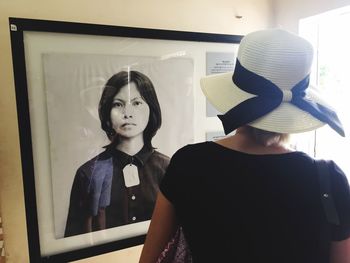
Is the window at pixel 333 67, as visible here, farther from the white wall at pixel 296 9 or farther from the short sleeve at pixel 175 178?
the short sleeve at pixel 175 178

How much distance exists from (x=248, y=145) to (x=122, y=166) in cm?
47

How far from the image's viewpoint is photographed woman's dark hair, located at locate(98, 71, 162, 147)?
2.80ft

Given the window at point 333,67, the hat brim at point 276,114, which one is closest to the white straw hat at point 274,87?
the hat brim at point 276,114

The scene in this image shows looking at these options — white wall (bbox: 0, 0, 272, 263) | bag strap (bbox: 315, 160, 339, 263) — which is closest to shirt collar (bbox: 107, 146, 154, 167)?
white wall (bbox: 0, 0, 272, 263)

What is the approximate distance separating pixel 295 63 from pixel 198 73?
1.64 ft

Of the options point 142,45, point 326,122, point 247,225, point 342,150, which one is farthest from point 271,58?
point 342,150

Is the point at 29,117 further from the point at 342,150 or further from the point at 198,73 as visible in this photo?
the point at 342,150

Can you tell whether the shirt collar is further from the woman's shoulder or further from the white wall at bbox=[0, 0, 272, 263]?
the white wall at bbox=[0, 0, 272, 263]

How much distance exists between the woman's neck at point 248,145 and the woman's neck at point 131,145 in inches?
15.9

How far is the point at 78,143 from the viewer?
832 millimetres

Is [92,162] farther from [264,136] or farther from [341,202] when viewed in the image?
[341,202]

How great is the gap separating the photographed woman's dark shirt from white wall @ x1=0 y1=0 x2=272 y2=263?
0.45 feet

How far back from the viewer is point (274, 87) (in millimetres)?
533

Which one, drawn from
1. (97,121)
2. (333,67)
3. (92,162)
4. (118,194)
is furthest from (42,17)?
(333,67)
